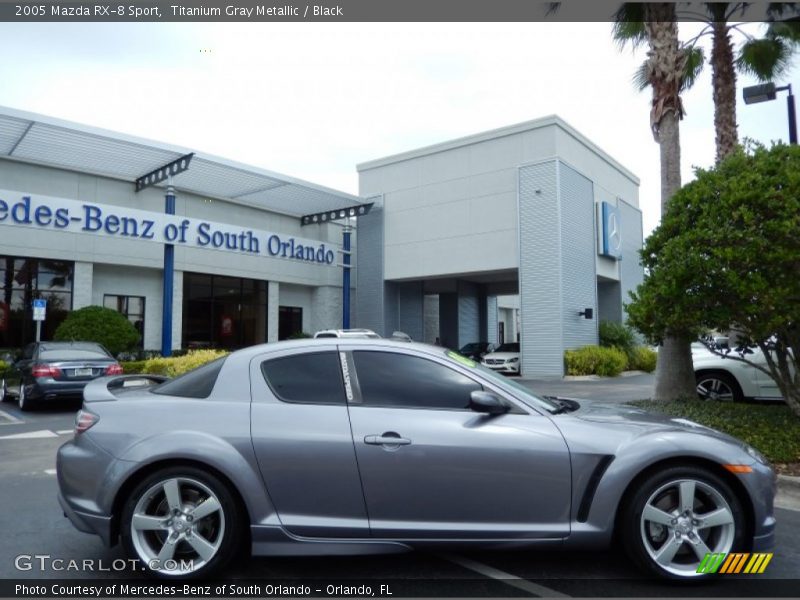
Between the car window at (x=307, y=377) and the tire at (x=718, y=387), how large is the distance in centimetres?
915

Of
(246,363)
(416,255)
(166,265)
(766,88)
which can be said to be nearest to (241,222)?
(166,265)

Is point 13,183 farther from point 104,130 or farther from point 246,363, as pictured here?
point 246,363

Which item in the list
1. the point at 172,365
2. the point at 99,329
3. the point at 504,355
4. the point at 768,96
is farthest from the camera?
the point at 504,355

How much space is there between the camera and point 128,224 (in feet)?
63.5

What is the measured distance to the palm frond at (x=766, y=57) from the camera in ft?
43.5

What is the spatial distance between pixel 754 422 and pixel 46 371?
12024mm

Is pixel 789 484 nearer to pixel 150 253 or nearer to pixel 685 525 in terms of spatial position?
pixel 685 525

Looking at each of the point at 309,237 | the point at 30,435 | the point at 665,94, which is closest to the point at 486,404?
the point at 30,435

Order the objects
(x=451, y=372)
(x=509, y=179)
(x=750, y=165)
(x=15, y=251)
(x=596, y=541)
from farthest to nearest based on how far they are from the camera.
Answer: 1. (x=509, y=179)
2. (x=15, y=251)
3. (x=750, y=165)
4. (x=451, y=372)
5. (x=596, y=541)

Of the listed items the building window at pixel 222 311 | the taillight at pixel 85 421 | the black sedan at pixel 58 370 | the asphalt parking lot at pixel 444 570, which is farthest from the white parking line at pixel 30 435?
the building window at pixel 222 311

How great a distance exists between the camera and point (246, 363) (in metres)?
3.79

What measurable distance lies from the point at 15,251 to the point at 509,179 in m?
17.7

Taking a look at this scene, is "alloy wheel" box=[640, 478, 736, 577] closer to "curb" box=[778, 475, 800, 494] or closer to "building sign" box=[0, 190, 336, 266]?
"curb" box=[778, 475, 800, 494]

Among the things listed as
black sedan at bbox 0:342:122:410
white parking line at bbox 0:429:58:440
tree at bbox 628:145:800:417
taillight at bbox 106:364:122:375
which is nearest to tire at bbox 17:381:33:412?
black sedan at bbox 0:342:122:410
